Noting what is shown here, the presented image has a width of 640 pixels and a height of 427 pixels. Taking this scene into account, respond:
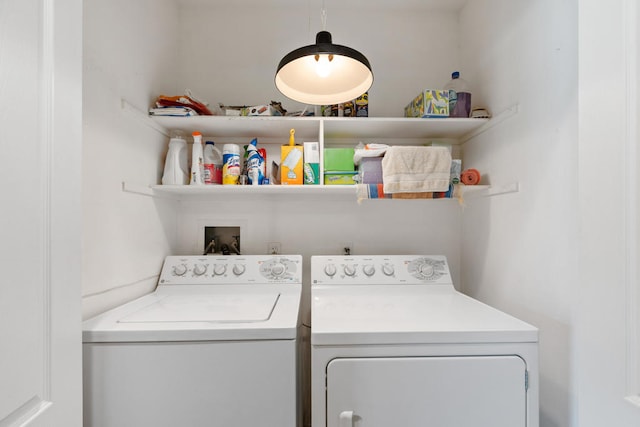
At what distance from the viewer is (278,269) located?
5.23ft

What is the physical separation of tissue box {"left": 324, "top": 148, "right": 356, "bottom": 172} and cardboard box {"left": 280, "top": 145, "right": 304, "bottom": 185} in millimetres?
145

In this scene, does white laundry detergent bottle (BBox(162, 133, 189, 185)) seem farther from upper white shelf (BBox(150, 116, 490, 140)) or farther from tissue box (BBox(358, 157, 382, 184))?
tissue box (BBox(358, 157, 382, 184))

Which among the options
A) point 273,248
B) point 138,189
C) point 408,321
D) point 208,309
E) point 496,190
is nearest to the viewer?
point 408,321

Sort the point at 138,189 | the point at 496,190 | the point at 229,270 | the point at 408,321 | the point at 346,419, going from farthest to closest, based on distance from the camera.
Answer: the point at 229,270, the point at 496,190, the point at 138,189, the point at 408,321, the point at 346,419

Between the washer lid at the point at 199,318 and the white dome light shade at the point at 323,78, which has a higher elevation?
the white dome light shade at the point at 323,78

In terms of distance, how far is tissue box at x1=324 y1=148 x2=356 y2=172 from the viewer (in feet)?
5.10

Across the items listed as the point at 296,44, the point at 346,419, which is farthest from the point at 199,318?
the point at 296,44

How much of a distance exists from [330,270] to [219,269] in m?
0.62

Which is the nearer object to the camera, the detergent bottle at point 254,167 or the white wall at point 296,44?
the detergent bottle at point 254,167

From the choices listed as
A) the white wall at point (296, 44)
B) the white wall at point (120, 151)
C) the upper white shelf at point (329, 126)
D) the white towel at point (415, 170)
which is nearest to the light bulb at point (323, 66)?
the upper white shelf at point (329, 126)

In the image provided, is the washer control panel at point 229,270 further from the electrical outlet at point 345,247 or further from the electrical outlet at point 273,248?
the electrical outlet at point 345,247

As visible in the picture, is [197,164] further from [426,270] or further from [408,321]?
[426,270]

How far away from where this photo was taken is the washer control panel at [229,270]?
1.57 m

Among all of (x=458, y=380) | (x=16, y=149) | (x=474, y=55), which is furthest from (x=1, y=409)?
(x=474, y=55)
